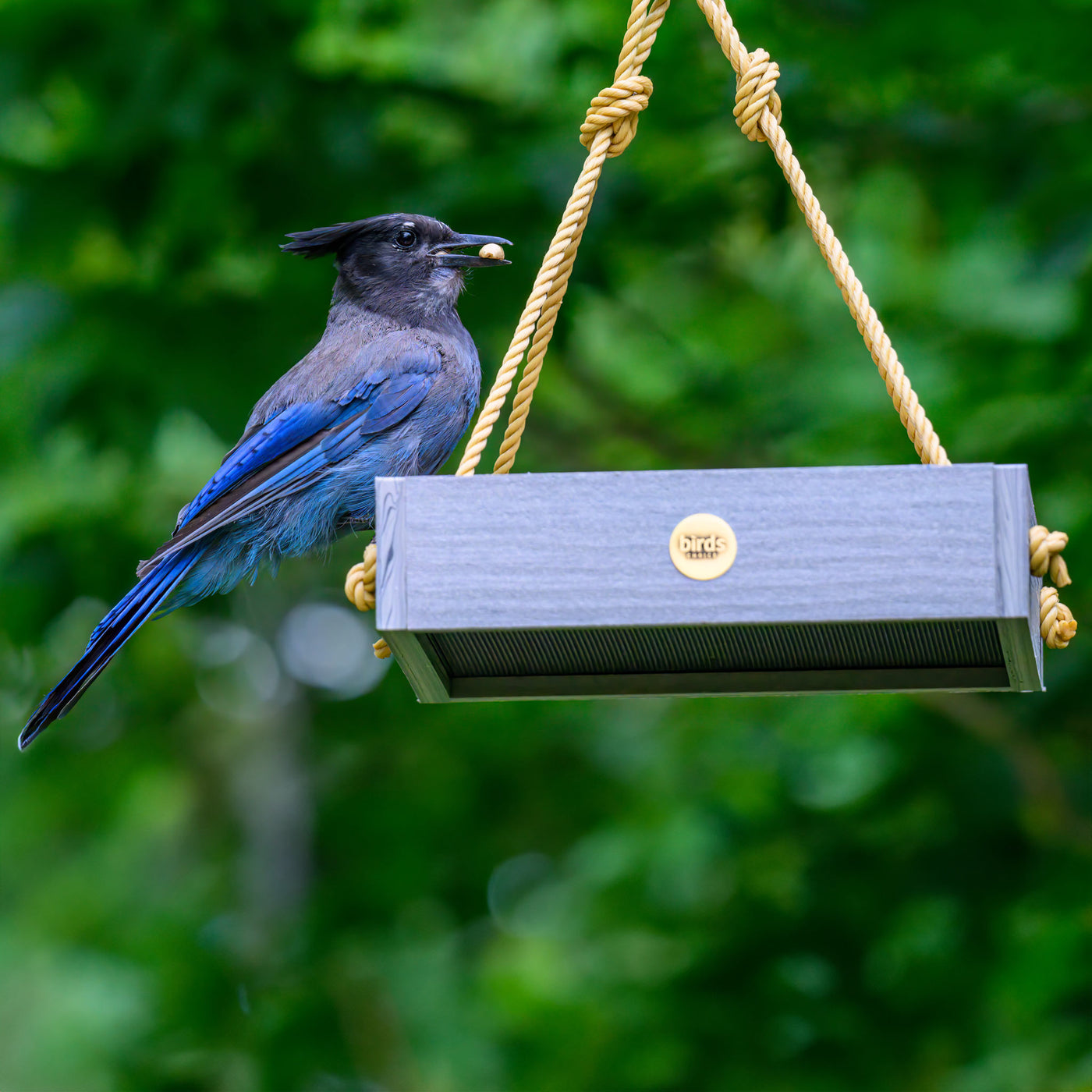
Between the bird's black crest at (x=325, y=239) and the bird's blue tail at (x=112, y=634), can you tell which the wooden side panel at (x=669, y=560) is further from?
the bird's black crest at (x=325, y=239)

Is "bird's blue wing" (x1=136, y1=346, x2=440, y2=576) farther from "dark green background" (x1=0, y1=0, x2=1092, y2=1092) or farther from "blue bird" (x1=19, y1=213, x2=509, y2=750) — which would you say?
"dark green background" (x1=0, y1=0, x2=1092, y2=1092)

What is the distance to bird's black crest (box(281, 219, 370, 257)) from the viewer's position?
3.27 m

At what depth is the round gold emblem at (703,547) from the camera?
206 centimetres

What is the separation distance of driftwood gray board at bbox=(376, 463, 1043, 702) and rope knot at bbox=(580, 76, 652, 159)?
76 cm

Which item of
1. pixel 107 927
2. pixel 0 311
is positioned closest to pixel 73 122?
pixel 0 311

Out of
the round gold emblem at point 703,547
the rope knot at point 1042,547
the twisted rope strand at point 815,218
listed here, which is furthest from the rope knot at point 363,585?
the rope knot at point 1042,547

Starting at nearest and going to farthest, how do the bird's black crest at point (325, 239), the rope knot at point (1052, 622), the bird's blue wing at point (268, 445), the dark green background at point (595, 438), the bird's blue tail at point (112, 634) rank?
the rope knot at point (1052, 622) → the bird's blue tail at point (112, 634) → the bird's blue wing at point (268, 445) → the bird's black crest at point (325, 239) → the dark green background at point (595, 438)

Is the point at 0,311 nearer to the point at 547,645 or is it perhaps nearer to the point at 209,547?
the point at 209,547

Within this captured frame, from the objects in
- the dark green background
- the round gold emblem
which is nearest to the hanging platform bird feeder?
the round gold emblem

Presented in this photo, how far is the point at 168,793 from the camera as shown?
7078 mm

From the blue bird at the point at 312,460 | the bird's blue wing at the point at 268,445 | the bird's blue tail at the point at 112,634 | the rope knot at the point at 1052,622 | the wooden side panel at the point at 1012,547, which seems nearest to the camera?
the wooden side panel at the point at 1012,547

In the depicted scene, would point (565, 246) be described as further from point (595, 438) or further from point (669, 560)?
point (595, 438)

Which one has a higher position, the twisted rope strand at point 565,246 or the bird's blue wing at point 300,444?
the twisted rope strand at point 565,246

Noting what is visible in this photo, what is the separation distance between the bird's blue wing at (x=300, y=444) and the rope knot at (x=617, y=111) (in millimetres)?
622
